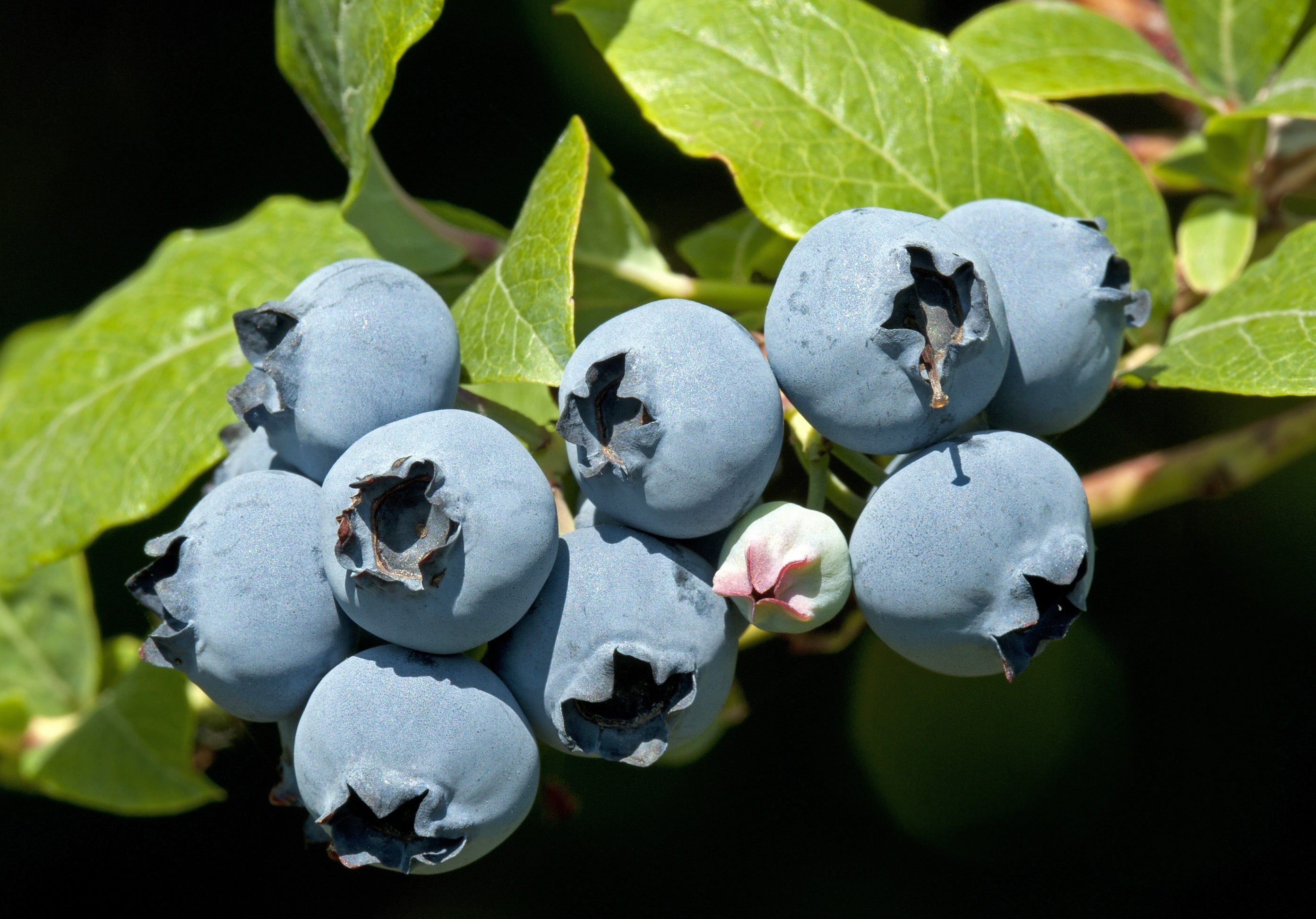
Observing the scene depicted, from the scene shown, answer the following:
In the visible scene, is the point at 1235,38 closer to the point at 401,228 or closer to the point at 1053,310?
the point at 1053,310

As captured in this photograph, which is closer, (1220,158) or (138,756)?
(1220,158)

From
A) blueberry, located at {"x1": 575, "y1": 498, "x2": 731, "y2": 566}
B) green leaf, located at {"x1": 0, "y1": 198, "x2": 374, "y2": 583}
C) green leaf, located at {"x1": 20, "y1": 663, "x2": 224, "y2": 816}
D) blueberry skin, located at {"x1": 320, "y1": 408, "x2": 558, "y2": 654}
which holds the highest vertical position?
blueberry skin, located at {"x1": 320, "y1": 408, "x2": 558, "y2": 654}

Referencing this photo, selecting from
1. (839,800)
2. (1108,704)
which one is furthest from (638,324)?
(1108,704)

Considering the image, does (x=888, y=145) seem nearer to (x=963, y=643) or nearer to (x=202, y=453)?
(x=963, y=643)

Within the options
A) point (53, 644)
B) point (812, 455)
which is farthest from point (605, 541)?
point (53, 644)

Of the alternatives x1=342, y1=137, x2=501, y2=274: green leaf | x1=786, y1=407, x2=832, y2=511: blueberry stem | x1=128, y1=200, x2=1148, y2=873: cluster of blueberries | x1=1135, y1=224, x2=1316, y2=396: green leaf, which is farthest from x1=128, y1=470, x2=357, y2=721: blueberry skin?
x1=1135, y1=224, x2=1316, y2=396: green leaf

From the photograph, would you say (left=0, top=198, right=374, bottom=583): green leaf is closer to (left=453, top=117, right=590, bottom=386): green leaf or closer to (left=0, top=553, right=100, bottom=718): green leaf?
(left=453, top=117, right=590, bottom=386): green leaf
